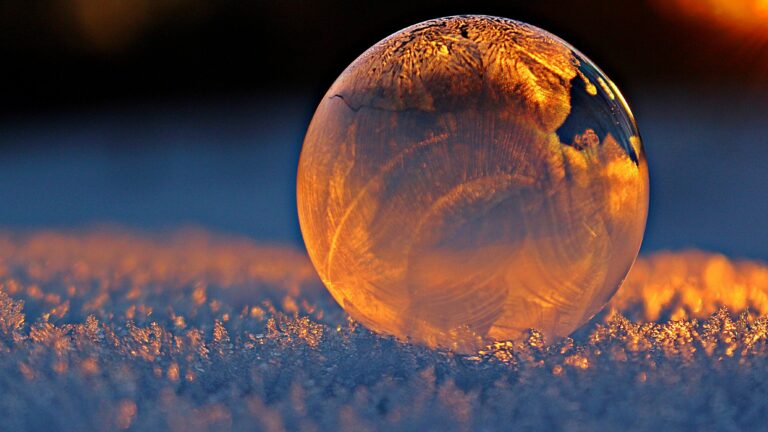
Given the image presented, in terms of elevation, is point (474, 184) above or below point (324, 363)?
above

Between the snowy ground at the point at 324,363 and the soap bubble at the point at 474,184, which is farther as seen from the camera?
the snowy ground at the point at 324,363

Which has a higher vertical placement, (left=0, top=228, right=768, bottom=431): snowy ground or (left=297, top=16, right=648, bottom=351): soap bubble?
(left=297, top=16, right=648, bottom=351): soap bubble

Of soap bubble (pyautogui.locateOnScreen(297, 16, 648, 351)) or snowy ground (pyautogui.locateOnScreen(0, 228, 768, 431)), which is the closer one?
soap bubble (pyautogui.locateOnScreen(297, 16, 648, 351))

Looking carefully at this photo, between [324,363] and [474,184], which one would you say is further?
[324,363]

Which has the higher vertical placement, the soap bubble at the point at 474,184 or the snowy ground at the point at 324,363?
the soap bubble at the point at 474,184

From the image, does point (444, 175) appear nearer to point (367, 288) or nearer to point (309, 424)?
point (367, 288)
